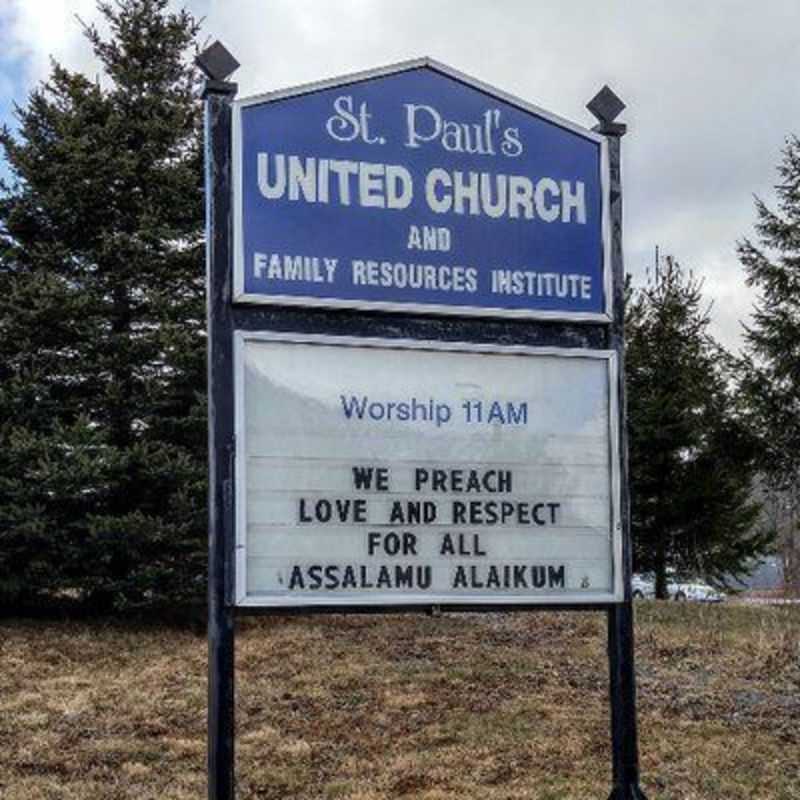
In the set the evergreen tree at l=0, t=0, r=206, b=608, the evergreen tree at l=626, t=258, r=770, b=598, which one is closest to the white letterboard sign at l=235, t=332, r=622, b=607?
the evergreen tree at l=0, t=0, r=206, b=608

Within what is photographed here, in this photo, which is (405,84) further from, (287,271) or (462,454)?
(462,454)

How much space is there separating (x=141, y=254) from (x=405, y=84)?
1116 cm

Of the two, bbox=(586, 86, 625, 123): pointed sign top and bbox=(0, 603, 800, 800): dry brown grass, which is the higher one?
bbox=(586, 86, 625, 123): pointed sign top

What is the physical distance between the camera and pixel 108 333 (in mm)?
16188

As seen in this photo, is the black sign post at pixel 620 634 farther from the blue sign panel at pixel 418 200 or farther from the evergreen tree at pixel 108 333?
the evergreen tree at pixel 108 333

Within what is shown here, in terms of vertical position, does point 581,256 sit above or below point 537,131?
below

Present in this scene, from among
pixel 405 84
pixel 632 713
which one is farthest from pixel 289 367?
pixel 632 713

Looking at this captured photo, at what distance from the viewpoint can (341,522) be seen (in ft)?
17.7

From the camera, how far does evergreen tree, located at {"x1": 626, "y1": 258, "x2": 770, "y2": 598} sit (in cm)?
2178

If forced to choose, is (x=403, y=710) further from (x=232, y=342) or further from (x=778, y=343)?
(x=778, y=343)

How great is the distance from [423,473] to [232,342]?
1055mm

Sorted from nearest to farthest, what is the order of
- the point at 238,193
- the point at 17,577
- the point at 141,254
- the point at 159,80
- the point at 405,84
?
the point at 238,193 < the point at 405,84 < the point at 17,577 < the point at 141,254 < the point at 159,80

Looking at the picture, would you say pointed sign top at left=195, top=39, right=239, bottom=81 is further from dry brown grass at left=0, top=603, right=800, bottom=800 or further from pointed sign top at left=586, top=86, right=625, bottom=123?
dry brown grass at left=0, top=603, right=800, bottom=800

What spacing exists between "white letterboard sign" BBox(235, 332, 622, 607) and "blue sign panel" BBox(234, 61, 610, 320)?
0.84ft
